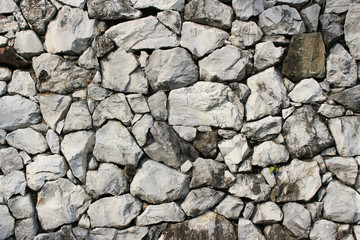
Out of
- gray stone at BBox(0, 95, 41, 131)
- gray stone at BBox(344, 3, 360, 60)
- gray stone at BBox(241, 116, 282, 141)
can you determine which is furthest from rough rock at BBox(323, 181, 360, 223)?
gray stone at BBox(0, 95, 41, 131)

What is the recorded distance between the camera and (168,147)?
2432mm

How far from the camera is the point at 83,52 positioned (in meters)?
2.62

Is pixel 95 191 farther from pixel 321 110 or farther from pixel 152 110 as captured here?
pixel 321 110

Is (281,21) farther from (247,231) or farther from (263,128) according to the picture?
(247,231)

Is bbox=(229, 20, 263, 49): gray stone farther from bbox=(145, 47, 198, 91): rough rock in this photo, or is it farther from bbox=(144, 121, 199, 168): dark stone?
bbox=(144, 121, 199, 168): dark stone

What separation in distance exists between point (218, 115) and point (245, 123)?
0.24 metres

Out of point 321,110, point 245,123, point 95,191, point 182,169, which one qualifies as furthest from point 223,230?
point 321,110

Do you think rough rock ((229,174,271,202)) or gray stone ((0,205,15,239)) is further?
gray stone ((0,205,15,239))

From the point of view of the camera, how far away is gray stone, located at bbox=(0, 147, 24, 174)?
258 cm

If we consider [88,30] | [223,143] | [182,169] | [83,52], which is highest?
[88,30]

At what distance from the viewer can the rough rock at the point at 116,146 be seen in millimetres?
2475

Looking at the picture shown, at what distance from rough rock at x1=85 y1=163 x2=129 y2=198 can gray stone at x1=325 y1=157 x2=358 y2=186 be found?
5.65 feet

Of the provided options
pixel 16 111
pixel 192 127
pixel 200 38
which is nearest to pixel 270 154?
pixel 192 127

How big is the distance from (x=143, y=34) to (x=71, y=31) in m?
0.64
